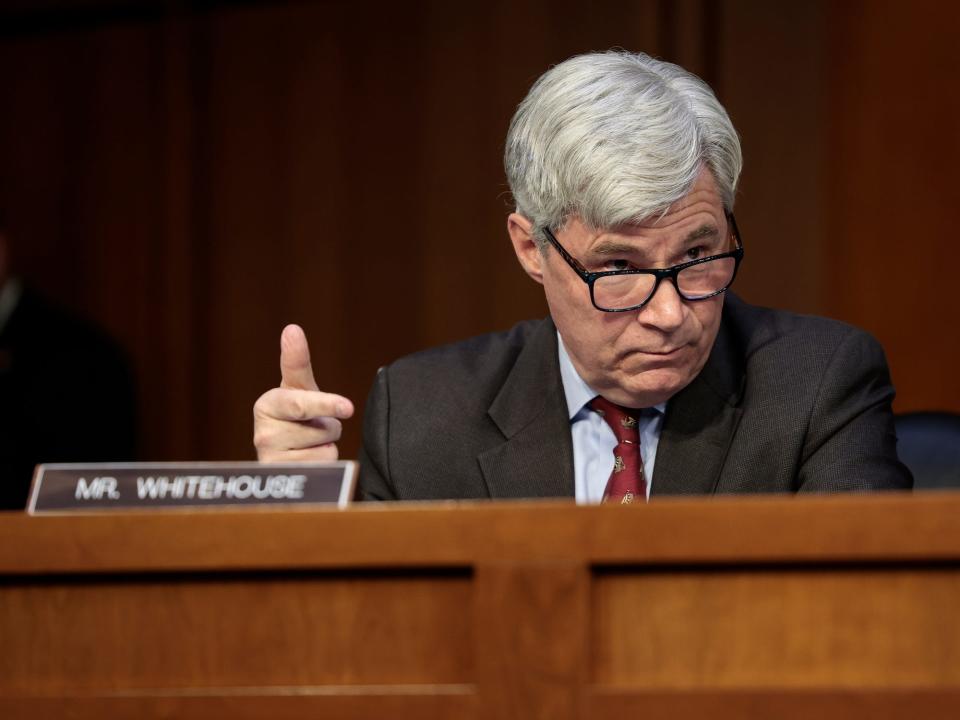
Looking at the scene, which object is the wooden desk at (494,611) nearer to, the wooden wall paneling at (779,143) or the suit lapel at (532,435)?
the suit lapel at (532,435)

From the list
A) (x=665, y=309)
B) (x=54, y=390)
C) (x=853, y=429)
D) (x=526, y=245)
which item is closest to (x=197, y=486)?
(x=665, y=309)

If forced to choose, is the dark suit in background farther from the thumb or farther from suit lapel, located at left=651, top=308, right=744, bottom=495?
suit lapel, located at left=651, top=308, right=744, bottom=495

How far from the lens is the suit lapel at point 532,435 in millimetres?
1743

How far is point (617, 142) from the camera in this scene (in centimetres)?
159

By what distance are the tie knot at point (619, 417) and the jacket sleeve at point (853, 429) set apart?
9.4 inches

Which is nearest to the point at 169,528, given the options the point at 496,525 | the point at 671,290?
the point at 496,525

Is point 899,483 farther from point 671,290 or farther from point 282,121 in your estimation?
point 282,121

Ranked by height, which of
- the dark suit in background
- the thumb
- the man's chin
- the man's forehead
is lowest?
the dark suit in background

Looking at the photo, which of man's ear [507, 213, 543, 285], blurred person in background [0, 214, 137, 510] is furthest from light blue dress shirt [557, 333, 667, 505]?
blurred person in background [0, 214, 137, 510]

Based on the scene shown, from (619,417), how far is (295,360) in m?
0.50

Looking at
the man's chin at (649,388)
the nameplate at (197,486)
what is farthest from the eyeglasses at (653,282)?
the nameplate at (197,486)

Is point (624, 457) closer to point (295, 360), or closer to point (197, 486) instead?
point (295, 360)

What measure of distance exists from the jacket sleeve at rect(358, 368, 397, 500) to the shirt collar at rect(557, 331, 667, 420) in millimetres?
275

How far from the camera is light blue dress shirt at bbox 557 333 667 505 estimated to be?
5.78 ft
